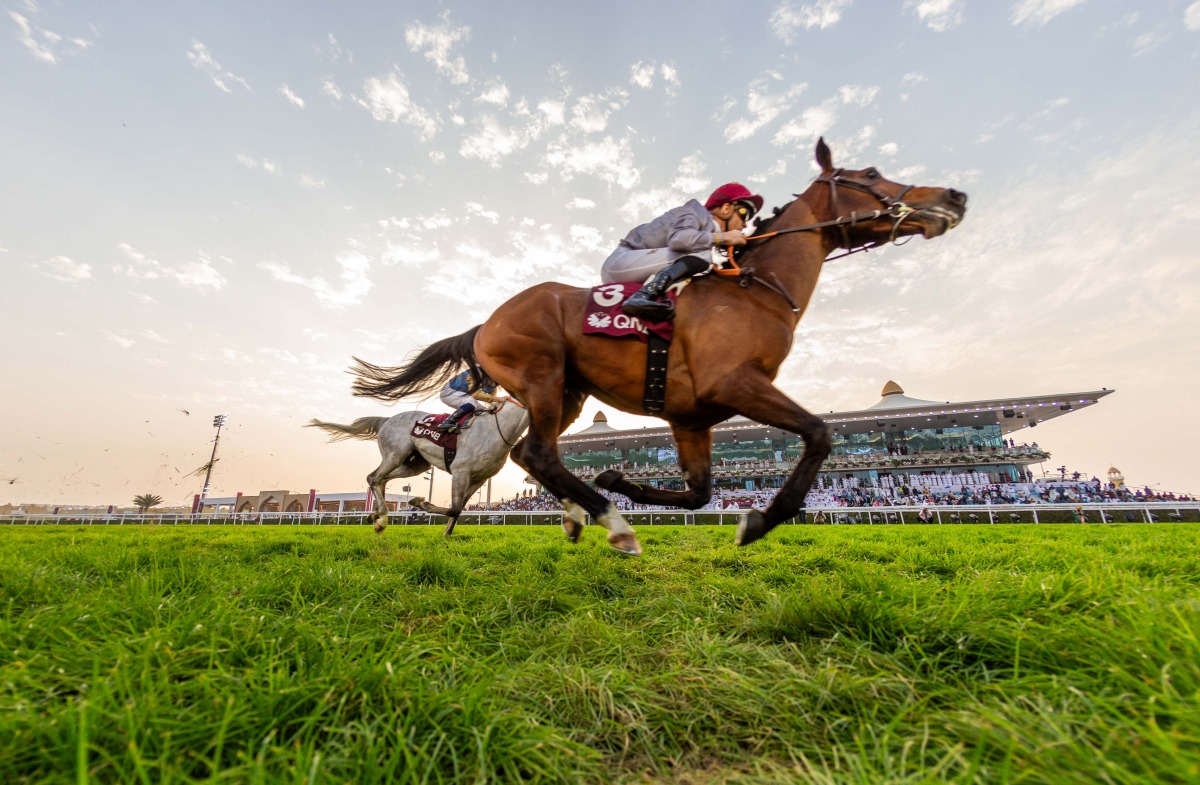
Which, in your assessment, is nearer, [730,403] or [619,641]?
[619,641]

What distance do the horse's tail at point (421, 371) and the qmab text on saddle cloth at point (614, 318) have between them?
2.12m

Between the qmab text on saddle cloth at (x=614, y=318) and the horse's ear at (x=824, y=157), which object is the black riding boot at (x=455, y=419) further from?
the horse's ear at (x=824, y=157)

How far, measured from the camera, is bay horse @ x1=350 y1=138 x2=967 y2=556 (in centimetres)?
329

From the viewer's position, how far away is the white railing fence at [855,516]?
53.3 ft

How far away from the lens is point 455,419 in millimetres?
8445

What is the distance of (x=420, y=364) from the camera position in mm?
5820

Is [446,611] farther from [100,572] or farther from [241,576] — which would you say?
[100,572]

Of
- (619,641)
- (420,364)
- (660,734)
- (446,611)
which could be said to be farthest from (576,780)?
(420,364)

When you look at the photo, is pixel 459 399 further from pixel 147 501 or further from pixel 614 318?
pixel 147 501

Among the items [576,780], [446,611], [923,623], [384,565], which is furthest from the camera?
[384,565]

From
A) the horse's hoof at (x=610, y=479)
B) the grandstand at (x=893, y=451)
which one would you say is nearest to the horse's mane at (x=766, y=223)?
the horse's hoof at (x=610, y=479)

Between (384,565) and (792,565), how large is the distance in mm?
3367

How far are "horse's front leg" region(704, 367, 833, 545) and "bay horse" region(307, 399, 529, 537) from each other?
418 cm

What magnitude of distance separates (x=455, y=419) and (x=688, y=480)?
5312mm
